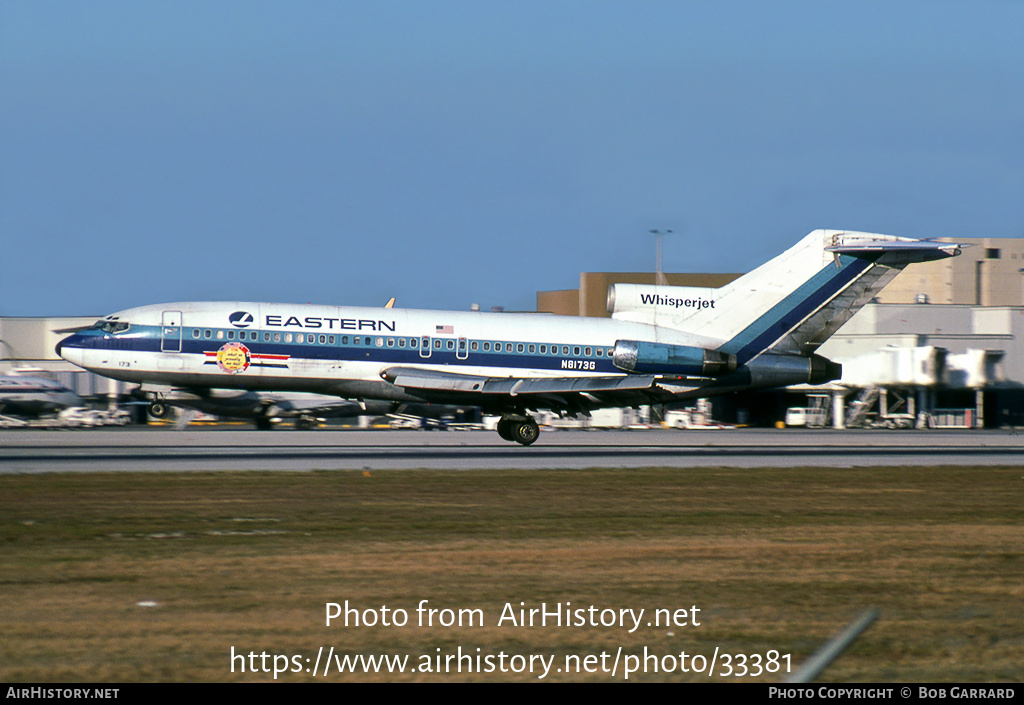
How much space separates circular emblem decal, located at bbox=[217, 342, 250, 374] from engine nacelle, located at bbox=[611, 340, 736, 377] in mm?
12002

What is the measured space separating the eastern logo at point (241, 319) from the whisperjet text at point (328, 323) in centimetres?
56

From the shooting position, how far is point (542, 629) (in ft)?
31.0

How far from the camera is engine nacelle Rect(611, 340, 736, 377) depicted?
34406mm

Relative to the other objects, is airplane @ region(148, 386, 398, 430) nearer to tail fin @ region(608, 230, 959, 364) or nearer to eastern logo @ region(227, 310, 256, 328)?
eastern logo @ region(227, 310, 256, 328)

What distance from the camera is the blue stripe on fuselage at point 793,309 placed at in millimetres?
34719

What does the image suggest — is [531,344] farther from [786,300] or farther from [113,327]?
[113,327]

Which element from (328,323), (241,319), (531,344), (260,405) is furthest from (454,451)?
(260,405)

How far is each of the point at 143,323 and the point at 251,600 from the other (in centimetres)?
2409

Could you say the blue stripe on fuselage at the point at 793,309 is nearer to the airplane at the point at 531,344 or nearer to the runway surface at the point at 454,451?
the airplane at the point at 531,344

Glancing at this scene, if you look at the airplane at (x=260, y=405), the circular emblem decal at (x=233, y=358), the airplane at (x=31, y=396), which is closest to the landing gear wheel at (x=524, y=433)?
the airplane at (x=260, y=405)

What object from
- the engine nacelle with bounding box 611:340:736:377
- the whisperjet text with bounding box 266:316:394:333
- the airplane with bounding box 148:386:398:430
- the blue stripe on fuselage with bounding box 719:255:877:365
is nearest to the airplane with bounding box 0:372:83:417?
the airplane with bounding box 148:386:398:430

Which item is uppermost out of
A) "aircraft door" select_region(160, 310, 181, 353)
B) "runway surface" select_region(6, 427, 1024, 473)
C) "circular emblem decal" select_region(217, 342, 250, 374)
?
"aircraft door" select_region(160, 310, 181, 353)

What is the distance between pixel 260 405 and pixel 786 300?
2267 centimetres
